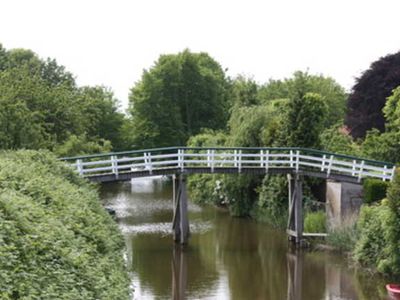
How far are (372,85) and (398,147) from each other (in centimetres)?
821

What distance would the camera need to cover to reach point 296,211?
2875 centimetres

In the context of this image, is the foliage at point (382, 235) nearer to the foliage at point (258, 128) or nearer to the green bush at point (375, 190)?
the green bush at point (375, 190)

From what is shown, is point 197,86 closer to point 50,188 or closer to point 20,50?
point 20,50

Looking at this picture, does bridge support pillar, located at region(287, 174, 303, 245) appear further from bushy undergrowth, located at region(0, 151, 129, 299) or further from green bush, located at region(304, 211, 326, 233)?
bushy undergrowth, located at region(0, 151, 129, 299)

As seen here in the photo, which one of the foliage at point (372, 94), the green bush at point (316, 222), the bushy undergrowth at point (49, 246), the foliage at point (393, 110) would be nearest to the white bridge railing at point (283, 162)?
the green bush at point (316, 222)

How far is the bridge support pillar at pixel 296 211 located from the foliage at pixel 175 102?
30.8 m

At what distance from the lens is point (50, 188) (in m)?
13.3

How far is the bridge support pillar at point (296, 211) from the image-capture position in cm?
2839

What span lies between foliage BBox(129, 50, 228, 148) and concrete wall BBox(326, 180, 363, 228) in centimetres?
3268

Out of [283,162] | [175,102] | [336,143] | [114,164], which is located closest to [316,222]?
[283,162]

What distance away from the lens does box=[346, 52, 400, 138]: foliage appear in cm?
3741

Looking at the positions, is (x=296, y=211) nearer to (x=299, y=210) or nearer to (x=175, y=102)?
(x=299, y=210)

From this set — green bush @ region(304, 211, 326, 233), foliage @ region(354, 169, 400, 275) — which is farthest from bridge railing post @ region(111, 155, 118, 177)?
foliage @ region(354, 169, 400, 275)

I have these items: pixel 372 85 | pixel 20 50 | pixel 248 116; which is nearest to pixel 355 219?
pixel 248 116
